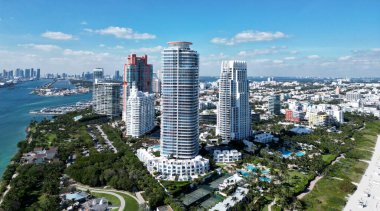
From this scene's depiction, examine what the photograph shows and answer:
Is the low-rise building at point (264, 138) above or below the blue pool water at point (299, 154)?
above

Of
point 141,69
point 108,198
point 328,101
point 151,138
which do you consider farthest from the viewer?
point 328,101

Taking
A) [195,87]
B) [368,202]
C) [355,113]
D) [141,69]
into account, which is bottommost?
[368,202]

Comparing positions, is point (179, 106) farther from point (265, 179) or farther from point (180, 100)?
point (265, 179)

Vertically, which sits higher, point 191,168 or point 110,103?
point 110,103

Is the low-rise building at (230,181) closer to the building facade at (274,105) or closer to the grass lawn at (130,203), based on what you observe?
the grass lawn at (130,203)

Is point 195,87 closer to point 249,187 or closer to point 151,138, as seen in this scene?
point 249,187

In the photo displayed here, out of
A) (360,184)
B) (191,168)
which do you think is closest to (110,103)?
(191,168)

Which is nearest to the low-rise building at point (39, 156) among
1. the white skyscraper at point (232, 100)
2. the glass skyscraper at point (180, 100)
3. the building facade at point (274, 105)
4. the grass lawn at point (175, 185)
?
the glass skyscraper at point (180, 100)

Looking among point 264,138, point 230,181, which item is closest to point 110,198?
point 230,181
